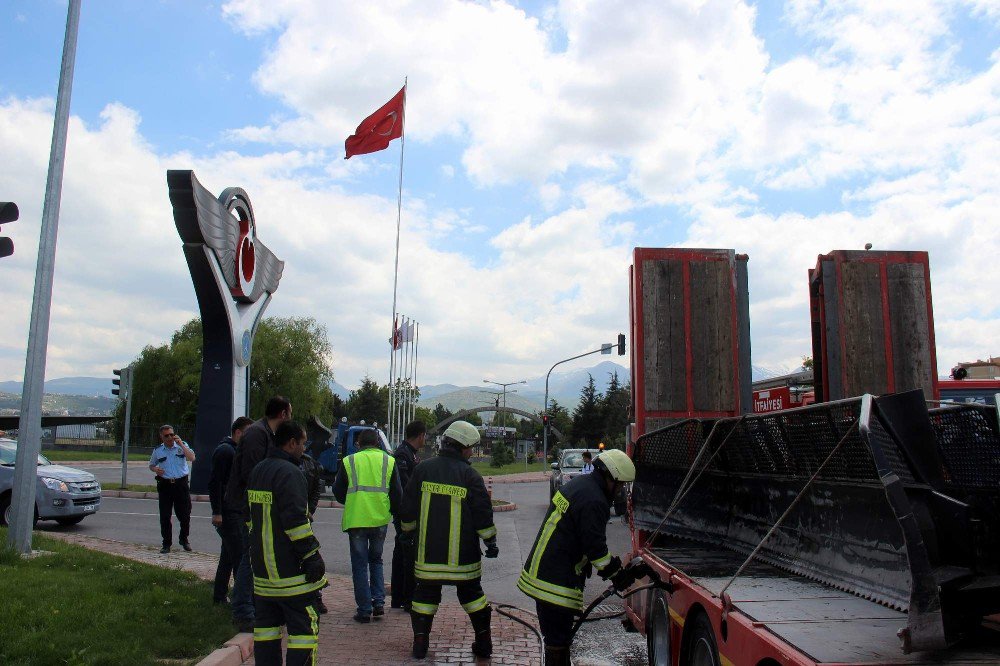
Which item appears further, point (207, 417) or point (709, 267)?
point (207, 417)

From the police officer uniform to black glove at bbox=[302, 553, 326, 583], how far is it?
664 cm

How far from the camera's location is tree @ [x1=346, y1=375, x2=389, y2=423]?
303 ft

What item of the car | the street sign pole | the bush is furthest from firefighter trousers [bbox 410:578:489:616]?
the bush

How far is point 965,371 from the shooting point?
1122cm

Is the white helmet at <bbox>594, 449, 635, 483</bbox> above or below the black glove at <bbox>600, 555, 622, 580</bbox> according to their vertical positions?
above

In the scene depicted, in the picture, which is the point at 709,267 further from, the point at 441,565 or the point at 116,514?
the point at 116,514

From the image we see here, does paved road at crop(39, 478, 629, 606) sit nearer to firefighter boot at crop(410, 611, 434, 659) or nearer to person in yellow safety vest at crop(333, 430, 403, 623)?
person in yellow safety vest at crop(333, 430, 403, 623)

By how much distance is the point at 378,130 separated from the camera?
2522 centimetres

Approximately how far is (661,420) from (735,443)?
231 cm

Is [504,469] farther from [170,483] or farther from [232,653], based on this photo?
[232,653]

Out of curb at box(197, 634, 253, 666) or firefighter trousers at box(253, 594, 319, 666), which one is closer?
firefighter trousers at box(253, 594, 319, 666)

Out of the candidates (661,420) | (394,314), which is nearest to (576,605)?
(661,420)

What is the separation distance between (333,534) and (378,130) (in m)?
15.2

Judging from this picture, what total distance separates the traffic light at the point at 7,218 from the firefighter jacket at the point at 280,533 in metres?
3.36
